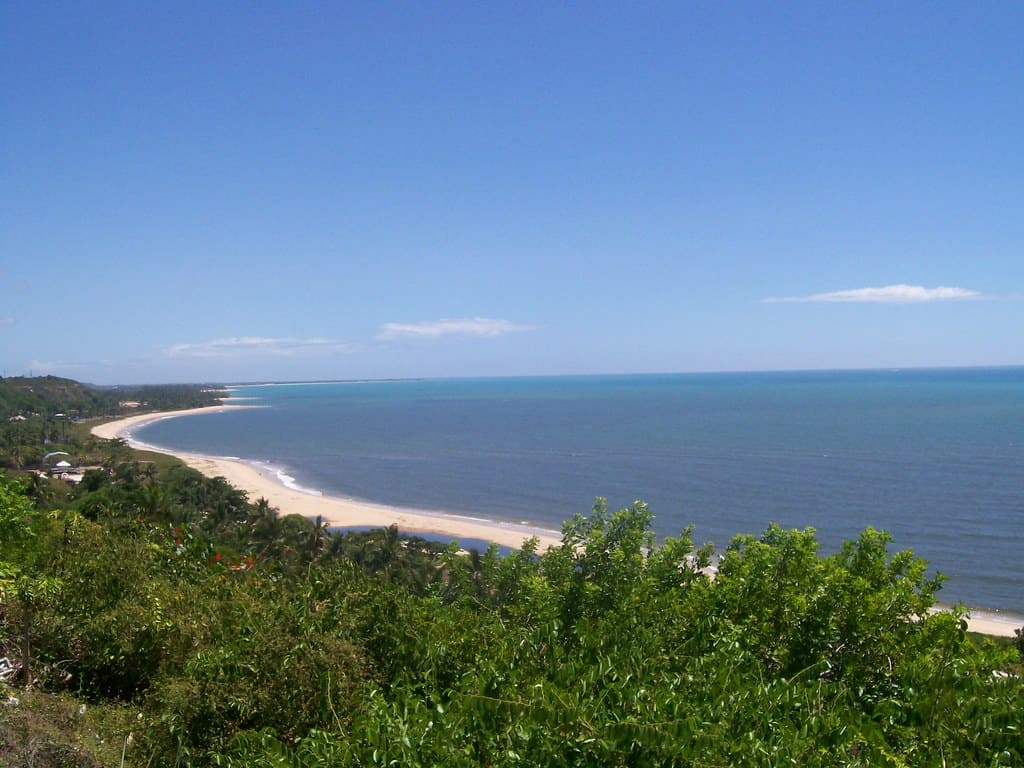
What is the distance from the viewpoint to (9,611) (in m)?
9.77

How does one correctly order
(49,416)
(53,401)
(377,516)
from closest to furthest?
(377,516) → (49,416) → (53,401)

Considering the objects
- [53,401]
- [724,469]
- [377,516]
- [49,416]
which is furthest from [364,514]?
[53,401]

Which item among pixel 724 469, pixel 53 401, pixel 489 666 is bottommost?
pixel 724 469

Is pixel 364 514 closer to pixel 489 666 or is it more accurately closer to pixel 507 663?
pixel 507 663

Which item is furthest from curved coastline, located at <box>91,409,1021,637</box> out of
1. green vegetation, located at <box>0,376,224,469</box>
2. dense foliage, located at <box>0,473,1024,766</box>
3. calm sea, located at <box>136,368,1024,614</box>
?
dense foliage, located at <box>0,473,1024,766</box>

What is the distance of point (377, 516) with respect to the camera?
2084 inches

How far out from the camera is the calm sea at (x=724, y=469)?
43219 mm

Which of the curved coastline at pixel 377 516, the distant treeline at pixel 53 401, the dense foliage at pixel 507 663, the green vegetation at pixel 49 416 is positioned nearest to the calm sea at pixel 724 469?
the curved coastline at pixel 377 516

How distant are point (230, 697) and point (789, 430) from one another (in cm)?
10326

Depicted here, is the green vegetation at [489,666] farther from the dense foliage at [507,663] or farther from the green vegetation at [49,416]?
the green vegetation at [49,416]

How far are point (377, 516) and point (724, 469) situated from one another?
32579 mm

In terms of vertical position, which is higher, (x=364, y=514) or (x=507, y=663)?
(x=507, y=663)

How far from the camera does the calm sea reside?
4322cm

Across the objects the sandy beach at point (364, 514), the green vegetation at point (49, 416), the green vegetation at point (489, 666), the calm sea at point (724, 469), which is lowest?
the sandy beach at point (364, 514)
